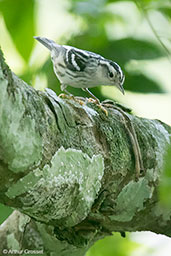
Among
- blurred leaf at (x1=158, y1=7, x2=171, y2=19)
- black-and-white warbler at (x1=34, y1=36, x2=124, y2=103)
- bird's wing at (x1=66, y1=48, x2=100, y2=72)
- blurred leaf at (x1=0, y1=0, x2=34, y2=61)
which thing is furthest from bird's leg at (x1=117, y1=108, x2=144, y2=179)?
blurred leaf at (x1=158, y1=7, x2=171, y2=19)

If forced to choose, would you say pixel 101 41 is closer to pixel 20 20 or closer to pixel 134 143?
pixel 20 20

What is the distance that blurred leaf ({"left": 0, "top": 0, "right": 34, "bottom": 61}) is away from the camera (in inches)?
26.0

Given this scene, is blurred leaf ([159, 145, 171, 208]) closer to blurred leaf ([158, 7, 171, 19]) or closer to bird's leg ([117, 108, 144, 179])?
blurred leaf ([158, 7, 171, 19])

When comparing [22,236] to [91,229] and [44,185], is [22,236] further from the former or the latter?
[44,185]

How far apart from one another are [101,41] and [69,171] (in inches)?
28.0

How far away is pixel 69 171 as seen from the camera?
1.53 m

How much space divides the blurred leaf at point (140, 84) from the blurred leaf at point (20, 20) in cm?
56

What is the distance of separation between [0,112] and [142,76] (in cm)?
47

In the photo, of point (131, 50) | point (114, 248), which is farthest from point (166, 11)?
point (114, 248)

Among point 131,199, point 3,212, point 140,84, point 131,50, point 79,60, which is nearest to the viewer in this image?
point 131,50

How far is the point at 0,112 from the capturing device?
1156 mm

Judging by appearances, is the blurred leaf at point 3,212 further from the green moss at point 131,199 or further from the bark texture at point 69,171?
the green moss at point 131,199

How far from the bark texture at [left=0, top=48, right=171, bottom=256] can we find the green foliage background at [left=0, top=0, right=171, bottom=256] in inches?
4.0

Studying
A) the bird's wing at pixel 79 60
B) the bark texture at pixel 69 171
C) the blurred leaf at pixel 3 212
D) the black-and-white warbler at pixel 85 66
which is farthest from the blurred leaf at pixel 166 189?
the bird's wing at pixel 79 60
